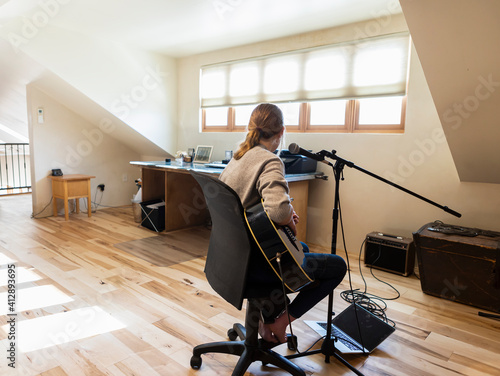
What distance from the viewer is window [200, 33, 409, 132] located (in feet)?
10.3

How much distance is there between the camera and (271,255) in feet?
4.17

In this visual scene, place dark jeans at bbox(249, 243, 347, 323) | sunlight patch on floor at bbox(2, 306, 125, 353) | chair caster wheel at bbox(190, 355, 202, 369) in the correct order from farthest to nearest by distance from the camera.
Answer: sunlight patch on floor at bbox(2, 306, 125, 353) < chair caster wheel at bbox(190, 355, 202, 369) < dark jeans at bbox(249, 243, 347, 323)

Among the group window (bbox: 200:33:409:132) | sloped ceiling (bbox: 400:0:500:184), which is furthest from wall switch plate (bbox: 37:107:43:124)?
sloped ceiling (bbox: 400:0:500:184)

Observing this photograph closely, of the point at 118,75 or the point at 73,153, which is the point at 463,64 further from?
the point at 73,153

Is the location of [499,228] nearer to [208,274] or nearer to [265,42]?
[208,274]

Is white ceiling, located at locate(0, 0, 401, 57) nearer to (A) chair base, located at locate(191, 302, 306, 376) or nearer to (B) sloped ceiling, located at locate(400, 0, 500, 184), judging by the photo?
(B) sloped ceiling, located at locate(400, 0, 500, 184)

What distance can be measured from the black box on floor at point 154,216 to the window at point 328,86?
54.7 inches

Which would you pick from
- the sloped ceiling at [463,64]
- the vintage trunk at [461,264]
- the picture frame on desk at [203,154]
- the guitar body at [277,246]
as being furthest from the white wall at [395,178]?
the guitar body at [277,246]

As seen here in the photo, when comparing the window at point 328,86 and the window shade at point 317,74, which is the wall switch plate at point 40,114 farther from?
the window at point 328,86

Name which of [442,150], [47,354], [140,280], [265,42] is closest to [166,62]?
[265,42]

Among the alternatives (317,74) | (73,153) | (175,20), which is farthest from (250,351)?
(73,153)

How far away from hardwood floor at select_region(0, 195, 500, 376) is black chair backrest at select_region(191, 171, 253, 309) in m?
0.57

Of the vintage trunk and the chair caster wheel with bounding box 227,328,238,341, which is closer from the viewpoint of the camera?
the chair caster wheel with bounding box 227,328,238,341

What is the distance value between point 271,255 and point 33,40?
3.73m
